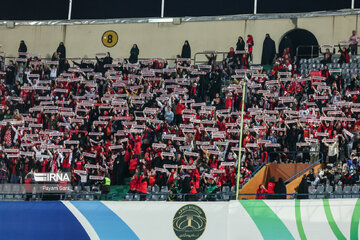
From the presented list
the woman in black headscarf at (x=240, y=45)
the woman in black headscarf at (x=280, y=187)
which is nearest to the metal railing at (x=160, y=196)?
the woman in black headscarf at (x=280, y=187)

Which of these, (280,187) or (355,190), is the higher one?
(355,190)

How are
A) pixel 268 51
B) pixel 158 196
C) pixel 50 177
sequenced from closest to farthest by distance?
pixel 158 196, pixel 50 177, pixel 268 51

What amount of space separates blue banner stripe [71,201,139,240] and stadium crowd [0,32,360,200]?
2249mm

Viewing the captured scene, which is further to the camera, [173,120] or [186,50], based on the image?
[186,50]

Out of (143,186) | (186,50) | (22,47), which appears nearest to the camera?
(143,186)

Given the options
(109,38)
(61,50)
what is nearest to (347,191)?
(61,50)

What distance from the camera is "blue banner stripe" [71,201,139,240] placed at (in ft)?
75.8

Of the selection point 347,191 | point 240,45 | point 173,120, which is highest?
point 240,45

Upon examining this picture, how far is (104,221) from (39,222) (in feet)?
6.19

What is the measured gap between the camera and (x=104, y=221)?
2348cm

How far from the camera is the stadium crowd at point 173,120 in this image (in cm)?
2652

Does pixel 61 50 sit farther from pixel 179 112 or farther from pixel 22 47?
pixel 179 112

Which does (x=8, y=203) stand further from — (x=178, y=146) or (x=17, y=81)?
(x=17, y=81)

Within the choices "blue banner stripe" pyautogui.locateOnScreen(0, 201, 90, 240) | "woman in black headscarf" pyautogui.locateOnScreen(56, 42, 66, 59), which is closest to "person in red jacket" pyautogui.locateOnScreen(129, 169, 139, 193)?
"blue banner stripe" pyautogui.locateOnScreen(0, 201, 90, 240)
